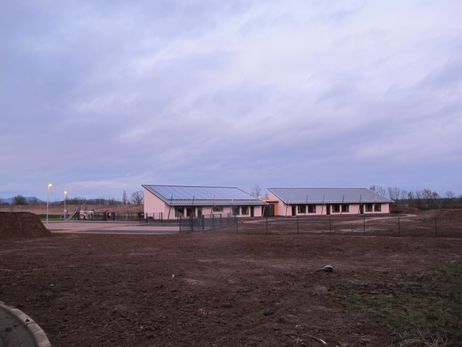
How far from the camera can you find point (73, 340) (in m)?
7.14

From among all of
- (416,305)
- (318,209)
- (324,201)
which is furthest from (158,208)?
(416,305)

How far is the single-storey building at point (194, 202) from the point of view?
67.3 m

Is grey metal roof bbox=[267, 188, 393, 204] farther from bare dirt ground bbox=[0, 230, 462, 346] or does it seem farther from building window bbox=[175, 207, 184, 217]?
bare dirt ground bbox=[0, 230, 462, 346]

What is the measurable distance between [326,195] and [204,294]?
83.6 meters

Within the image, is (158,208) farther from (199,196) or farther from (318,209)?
(318,209)

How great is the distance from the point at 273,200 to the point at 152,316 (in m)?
79.4

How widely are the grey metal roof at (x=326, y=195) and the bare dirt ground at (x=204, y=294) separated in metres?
67.2

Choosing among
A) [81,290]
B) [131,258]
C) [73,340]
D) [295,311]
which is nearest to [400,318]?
[295,311]

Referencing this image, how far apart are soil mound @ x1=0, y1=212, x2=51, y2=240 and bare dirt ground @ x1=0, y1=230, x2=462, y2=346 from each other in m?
14.8

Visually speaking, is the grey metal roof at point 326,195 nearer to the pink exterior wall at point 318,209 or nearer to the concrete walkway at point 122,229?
the pink exterior wall at point 318,209

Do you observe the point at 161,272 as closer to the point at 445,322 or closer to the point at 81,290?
the point at 81,290

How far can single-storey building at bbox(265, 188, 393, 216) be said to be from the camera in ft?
285

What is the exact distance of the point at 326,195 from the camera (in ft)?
302

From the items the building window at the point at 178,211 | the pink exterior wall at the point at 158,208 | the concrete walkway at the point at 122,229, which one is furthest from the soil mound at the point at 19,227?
the building window at the point at 178,211
